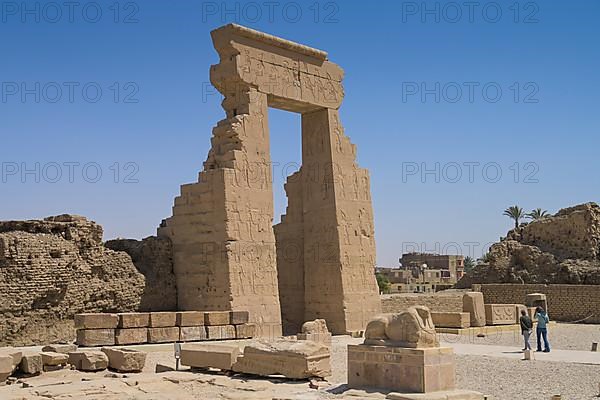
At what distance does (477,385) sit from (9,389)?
6.32m

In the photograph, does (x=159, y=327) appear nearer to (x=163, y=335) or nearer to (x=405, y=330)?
(x=163, y=335)

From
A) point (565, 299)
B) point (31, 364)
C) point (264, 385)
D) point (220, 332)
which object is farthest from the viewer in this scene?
point (565, 299)

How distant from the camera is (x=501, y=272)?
98.7 ft

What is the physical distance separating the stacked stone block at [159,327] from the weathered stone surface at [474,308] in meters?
6.75

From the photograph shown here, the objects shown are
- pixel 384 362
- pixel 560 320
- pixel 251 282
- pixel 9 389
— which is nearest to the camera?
pixel 384 362

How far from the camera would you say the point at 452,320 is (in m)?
20.6

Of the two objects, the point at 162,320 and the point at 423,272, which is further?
the point at 423,272

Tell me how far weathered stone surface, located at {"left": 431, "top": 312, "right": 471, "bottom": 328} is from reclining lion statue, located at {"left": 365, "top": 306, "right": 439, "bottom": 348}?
11.1m

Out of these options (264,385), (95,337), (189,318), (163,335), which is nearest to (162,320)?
(163,335)

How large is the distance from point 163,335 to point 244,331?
79.5 inches

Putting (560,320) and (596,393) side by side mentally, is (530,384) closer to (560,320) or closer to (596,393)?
(596,393)

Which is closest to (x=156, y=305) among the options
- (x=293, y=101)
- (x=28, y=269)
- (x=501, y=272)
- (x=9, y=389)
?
(x=28, y=269)

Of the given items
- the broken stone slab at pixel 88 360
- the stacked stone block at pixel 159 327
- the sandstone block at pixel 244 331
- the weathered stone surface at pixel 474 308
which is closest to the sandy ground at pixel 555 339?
the weathered stone surface at pixel 474 308

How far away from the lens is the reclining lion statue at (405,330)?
9.25 meters
